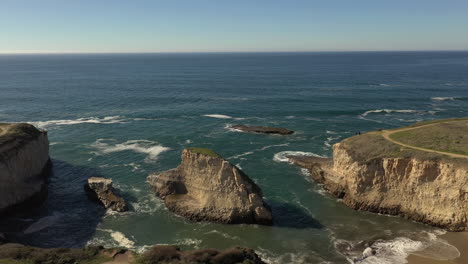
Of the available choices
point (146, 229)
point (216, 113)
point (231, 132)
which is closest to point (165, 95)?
point (216, 113)

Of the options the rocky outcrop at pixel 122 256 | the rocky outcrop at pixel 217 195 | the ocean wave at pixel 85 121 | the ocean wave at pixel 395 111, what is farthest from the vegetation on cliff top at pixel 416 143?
the ocean wave at pixel 85 121

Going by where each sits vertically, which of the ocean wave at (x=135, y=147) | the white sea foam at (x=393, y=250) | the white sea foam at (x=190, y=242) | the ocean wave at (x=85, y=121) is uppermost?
the ocean wave at (x=85, y=121)

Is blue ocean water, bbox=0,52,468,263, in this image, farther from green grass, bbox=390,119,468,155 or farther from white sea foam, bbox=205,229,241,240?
green grass, bbox=390,119,468,155

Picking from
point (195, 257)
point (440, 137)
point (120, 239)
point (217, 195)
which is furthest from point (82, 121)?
point (440, 137)

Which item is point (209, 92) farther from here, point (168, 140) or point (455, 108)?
point (455, 108)

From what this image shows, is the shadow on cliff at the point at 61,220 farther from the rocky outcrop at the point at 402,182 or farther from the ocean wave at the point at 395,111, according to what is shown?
the ocean wave at the point at 395,111

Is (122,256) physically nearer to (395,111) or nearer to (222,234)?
(222,234)

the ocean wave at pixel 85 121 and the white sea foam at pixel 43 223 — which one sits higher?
the ocean wave at pixel 85 121
